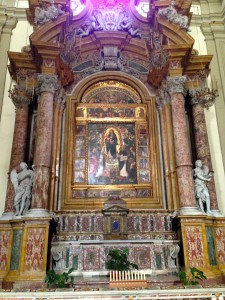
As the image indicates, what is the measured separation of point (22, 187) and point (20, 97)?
2.55 m

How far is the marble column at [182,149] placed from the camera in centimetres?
782

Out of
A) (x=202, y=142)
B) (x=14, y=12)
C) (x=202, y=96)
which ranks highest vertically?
(x=14, y=12)

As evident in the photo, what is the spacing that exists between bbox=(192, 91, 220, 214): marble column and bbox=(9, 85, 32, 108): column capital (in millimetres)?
4555

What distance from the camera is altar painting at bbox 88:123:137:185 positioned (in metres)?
9.07

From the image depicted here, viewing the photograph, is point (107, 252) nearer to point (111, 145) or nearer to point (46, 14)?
point (111, 145)

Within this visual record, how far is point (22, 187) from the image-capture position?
8.09m

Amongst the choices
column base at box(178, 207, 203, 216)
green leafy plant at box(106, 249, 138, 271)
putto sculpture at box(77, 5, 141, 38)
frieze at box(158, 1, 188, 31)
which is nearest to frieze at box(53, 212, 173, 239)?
column base at box(178, 207, 203, 216)

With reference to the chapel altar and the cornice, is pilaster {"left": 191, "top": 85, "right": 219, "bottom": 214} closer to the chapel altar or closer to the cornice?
the chapel altar

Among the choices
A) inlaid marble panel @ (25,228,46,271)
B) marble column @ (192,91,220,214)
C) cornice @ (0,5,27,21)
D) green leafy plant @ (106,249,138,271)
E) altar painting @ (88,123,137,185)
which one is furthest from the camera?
cornice @ (0,5,27,21)

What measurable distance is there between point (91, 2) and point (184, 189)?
6.71 meters

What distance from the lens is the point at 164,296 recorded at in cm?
436

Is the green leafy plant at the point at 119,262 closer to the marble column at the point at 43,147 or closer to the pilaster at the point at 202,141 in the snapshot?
the marble column at the point at 43,147

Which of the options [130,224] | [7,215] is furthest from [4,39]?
[130,224]

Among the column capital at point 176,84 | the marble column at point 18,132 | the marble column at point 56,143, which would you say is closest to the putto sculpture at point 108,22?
the marble column at point 56,143
